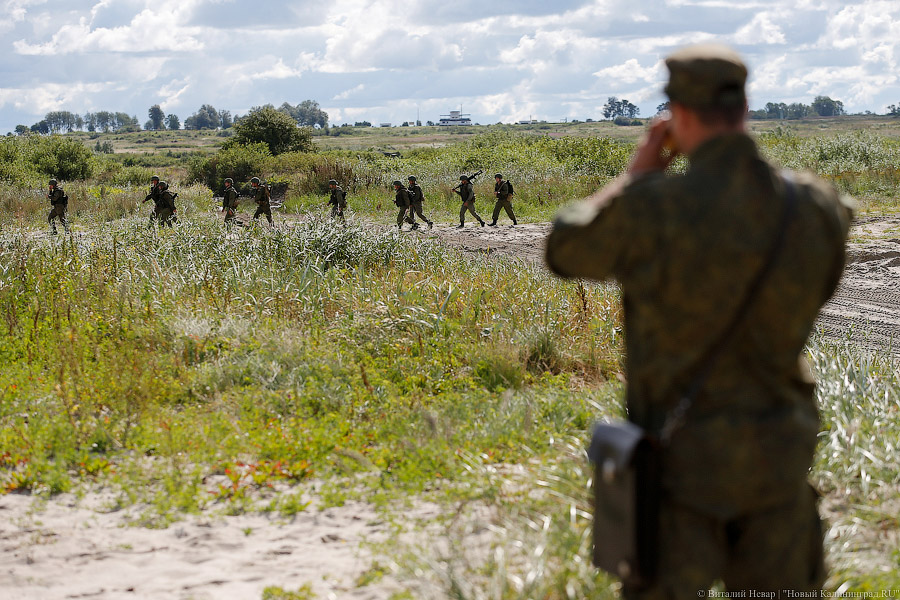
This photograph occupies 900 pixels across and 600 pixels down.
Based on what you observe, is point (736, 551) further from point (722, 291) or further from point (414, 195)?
point (414, 195)

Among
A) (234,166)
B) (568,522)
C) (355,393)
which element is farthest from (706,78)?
(234,166)

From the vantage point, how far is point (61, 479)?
476cm

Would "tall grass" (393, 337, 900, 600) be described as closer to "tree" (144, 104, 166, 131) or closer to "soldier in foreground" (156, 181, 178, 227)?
"soldier in foreground" (156, 181, 178, 227)

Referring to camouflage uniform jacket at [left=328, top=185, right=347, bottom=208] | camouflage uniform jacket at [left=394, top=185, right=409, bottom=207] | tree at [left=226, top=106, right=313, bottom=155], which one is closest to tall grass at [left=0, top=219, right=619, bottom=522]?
camouflage uniform jacket at [left=328, top=185, right=347, bottom=208]

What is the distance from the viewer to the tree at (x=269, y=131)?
3822 centimetres

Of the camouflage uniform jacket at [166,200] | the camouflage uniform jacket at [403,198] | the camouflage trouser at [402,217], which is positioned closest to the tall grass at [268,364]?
the camouflage uniform jacket at [166,200]

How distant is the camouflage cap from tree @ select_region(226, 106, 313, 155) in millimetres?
37231

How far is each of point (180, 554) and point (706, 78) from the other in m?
3.31

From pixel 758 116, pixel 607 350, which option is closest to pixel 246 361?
pixel 607 350

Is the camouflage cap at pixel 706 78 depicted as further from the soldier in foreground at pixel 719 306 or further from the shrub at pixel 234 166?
the shrub at pixel 234 166

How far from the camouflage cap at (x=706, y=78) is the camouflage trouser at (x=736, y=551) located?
1.03m

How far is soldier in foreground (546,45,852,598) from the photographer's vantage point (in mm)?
1986

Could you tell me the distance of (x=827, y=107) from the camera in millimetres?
140625

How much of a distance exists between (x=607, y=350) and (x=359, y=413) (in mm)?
2406
